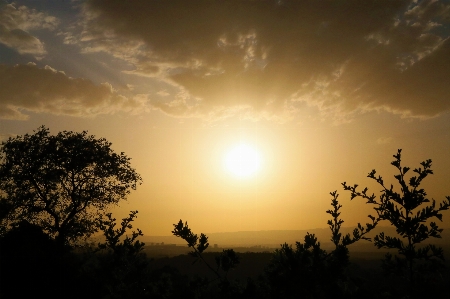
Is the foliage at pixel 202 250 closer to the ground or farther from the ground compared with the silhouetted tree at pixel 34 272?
farther from the ground

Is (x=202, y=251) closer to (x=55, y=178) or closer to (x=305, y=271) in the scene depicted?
(x=305, y=271)

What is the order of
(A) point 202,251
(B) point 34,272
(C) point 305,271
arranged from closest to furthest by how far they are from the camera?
(C) point 305,271 < (A) point 202,251 < (B) point 34,272

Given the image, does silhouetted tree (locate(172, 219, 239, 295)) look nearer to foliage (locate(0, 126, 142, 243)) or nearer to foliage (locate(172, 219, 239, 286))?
foliage (locate(172, 219, 239, 286))

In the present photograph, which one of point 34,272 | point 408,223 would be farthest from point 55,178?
point 408,223

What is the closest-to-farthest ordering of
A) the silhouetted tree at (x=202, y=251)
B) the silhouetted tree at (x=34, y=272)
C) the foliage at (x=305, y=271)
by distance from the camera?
the foliage at (x=305, y=271)
the silhouetted tree at (x=202, y=251)
the silhouetted tree at (x=34, y=272)

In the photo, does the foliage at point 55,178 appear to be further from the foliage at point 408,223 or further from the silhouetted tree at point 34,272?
the foliage at point 408,223

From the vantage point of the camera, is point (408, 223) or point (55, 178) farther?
point (55, 178)

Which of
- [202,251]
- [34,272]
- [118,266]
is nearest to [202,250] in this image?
[202,251]

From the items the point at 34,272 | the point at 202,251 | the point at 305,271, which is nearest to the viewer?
the point at 305,271

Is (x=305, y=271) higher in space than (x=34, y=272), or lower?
higher

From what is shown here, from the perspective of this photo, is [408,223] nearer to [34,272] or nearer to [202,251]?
[202,251]

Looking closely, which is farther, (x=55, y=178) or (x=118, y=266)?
(x=55, y=178)

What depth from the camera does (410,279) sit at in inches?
291

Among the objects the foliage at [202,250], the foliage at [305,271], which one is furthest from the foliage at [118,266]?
the foliage at [305,271]
